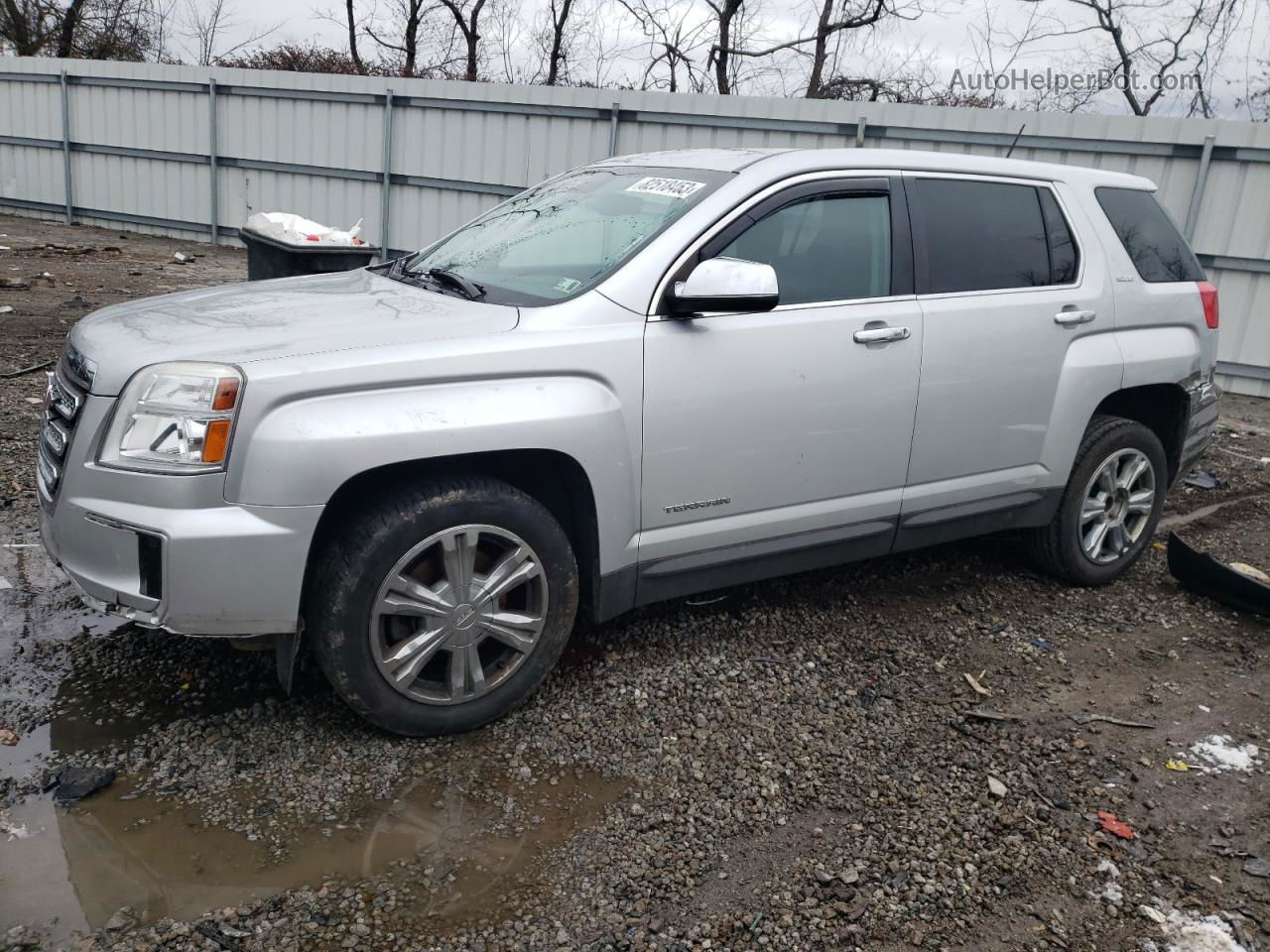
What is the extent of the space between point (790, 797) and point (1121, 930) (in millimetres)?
912

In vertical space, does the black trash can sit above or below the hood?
below

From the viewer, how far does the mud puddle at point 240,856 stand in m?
2.47

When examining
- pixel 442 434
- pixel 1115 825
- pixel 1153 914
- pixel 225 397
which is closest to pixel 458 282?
pixel 442 434

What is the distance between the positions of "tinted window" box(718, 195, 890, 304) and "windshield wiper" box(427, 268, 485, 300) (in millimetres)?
841

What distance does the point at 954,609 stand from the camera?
456 cm

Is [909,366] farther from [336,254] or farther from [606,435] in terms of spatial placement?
[336,254]

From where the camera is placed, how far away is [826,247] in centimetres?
381

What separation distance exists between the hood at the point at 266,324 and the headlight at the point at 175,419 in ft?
0.16

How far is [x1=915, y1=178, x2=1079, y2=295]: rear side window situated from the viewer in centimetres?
408

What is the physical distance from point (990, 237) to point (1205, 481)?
3.75m

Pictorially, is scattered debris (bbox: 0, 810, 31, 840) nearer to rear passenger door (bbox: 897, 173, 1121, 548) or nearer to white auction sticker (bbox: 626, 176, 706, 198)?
white auction sticker (bbox: 626, 176, 706, 198)

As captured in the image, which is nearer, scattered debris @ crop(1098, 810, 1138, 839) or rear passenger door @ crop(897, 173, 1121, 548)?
scattered debris @ crop(1098, 810, 1138, 839)

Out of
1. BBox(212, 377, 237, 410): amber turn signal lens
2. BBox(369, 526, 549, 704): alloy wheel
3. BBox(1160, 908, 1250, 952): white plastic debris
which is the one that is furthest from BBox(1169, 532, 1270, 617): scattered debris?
BBox(212, 377, 237, 410): amber turn signal lens

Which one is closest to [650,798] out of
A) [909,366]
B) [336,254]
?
[909,366]
